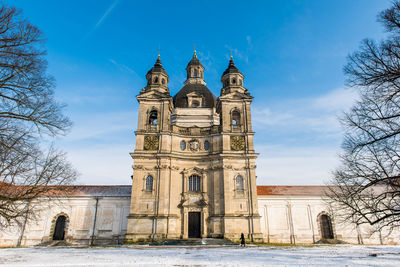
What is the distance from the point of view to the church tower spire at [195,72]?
42375 millimetres

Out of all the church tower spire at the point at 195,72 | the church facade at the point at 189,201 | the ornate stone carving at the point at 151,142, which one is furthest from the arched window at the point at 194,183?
the church tower spire at the point at 195,72

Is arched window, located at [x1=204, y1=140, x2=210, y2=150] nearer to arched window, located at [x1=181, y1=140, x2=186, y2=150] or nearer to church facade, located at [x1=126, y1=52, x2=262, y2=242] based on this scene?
church facade, located at [x1=126, y1=52, x2=262, y2=242]

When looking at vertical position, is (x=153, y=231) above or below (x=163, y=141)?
below

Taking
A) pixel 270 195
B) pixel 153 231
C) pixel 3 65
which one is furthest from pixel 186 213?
pixel 3 65

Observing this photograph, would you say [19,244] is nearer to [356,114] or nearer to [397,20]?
[356,114]

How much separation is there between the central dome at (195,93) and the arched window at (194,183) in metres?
11.0

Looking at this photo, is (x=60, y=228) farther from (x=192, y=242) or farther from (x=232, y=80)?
(x=232, y=80)

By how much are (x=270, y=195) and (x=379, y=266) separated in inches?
879

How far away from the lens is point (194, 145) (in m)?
30.6

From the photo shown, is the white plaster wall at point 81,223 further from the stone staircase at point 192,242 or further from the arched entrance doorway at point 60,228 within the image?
the stone staircase at point 192,242

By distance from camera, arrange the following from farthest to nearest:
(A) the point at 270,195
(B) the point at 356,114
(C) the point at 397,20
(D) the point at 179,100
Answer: (D) the point at 179,100 → (A) the point at 270,195 → (B) the point at 356,114 → (C) the point at 397,20

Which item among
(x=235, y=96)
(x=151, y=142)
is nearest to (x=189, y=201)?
(x=151, y=142)

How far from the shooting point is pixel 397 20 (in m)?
9.67

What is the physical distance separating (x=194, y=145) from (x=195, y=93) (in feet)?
30.9
